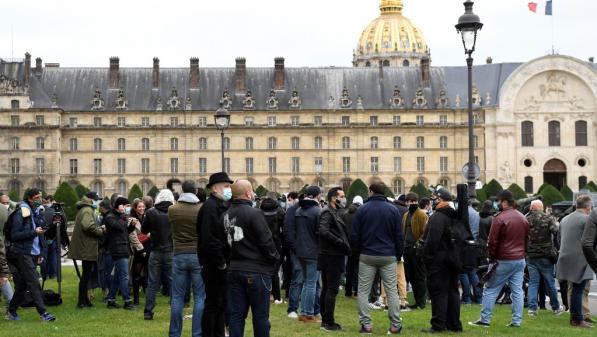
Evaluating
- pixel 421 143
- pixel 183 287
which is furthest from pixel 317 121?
pixel 183 287

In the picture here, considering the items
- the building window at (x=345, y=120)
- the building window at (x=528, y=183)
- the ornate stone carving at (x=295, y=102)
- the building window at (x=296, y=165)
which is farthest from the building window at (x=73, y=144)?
the building window at (x=528, y=183)

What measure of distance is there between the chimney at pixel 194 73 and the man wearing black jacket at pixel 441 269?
6058cm

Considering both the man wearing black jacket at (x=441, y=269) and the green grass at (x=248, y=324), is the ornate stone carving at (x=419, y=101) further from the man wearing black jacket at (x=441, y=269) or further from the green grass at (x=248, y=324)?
the man wearing black jacket at (x=441, y=269)

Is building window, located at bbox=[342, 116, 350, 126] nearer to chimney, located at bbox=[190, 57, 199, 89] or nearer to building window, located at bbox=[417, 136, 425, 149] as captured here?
building window, located at bbox=[417, 136, 425, 149]

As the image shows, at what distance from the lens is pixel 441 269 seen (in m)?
12.7

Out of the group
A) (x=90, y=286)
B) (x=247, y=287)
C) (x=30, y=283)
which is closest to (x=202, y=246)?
(x=247, y=287)

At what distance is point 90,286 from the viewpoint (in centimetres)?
1627

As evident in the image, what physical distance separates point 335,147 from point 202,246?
60308mm

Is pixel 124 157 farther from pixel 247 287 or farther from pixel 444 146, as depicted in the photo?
pixel 247 287

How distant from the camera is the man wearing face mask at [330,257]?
1298 cm

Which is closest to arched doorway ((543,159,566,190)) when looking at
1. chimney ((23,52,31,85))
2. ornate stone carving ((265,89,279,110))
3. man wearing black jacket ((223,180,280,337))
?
ornate stone carving ((265,89,279,110))

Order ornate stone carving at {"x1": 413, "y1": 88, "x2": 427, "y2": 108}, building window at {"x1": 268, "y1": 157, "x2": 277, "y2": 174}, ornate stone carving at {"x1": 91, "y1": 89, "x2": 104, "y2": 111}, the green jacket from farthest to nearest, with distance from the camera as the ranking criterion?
ornate stone carving at {"x1": 413, "y1": 88, "x2": 427, "y2": 108}, building window at {"x1": 268, "y1": 157, "x2": 277, "y2": 174}, ornate stone carving at {"x1": 91, "y1": 89, "x2": 104, "y2": 111}, the green jacket

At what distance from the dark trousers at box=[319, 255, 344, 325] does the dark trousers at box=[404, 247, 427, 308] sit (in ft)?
9.49

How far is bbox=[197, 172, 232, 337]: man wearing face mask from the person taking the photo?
10695mm
